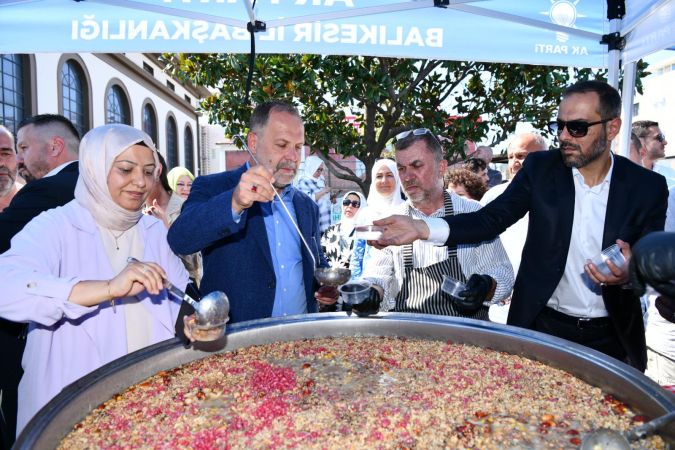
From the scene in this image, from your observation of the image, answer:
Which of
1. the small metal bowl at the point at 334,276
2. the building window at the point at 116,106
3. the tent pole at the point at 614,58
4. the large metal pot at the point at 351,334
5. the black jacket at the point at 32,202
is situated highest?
the building window at the point at 116,106

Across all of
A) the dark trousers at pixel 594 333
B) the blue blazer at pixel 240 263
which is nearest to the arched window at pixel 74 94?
the blue blazer at pixel 240 263

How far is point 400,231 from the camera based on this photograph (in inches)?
92.4

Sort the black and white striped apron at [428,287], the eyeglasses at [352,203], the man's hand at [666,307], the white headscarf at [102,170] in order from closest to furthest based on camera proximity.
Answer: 1. the man's hand at [666,307]
2. the white headscarf at [102,170]
3. the black and white striped apron at [428,287]
4. the eyeglasses at [352,203]

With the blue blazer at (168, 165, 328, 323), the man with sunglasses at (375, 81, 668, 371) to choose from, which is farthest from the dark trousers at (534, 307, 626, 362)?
the blue blazer at (168, 165, 328, 323)

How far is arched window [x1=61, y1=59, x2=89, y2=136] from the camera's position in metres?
11.5

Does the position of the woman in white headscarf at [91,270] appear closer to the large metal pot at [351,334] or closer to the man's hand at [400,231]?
the large metal pot at [351,334]

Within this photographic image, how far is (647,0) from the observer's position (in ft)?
10.2

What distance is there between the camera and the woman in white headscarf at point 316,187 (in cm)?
651

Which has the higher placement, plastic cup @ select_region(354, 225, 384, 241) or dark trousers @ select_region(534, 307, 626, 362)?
plastic cup @ select_region(354, 225, 384, 241)

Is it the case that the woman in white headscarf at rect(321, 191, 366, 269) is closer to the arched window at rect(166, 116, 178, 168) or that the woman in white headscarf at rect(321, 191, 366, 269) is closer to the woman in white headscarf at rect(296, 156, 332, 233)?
the woman in white headscarf at rect(296, 156, 332, 233)

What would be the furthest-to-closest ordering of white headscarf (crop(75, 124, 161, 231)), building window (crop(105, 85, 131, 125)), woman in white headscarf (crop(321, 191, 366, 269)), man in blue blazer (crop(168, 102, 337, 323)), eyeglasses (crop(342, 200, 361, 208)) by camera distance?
building window (crop(105, 85, 131, 125)) → eyeglasses (crop(342, 200, 361, 208)) → woman in white headscarf (crop(321, 191, 366, 269)) → man in blue blazer (crop(168, 102, 337, 323)) → white headscarf (crop(75, 124, 161, 231))

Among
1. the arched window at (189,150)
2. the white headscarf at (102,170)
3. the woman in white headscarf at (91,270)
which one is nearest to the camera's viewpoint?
the woman in white headscarf at (91,270)

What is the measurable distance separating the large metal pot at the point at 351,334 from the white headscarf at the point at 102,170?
24.2 inches

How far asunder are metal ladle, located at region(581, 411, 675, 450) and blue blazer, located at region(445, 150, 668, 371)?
1.19m
